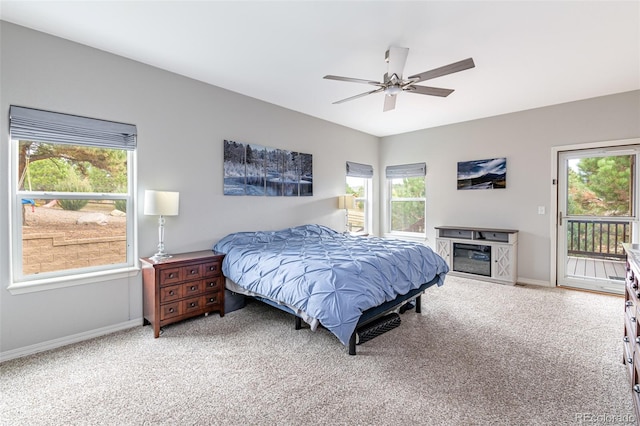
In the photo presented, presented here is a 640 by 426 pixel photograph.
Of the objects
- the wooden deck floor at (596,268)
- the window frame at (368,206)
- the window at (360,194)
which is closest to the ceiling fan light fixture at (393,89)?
the window at (360,194)

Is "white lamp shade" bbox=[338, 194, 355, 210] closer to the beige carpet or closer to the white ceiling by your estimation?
the white ceiling

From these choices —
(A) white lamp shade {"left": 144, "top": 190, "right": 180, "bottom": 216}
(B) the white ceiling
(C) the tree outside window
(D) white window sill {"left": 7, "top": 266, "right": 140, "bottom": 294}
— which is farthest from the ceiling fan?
(C) the tree outside window

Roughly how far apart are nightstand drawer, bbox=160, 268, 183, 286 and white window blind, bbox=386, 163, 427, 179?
4644mm

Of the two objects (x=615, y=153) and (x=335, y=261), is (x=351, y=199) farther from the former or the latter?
(x=615, y=153)

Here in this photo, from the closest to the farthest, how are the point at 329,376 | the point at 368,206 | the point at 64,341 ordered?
the point at 329,376 < the point at 64,341 < the point at 368,206

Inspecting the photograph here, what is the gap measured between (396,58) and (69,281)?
3.61 meters

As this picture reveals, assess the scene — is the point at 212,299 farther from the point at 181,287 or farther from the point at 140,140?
the point at 140,140

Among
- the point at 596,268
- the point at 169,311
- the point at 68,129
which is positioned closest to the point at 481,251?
the point at 596,268

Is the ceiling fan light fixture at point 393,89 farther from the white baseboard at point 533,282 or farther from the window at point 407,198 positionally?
the white baseboard at point 533,282

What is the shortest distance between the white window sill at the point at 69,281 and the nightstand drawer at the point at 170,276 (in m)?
0.47

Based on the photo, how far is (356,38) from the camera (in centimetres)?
263

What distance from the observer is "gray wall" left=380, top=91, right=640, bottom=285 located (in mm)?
4082

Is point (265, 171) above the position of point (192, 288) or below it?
above

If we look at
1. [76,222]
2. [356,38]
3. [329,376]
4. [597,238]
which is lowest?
[329,376]
